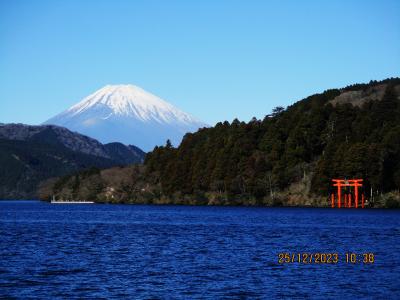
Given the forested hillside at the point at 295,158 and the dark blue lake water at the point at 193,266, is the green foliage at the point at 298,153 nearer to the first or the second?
the forested hillside at the point at 295,158

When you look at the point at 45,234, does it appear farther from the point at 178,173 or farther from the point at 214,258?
the point at 178,173

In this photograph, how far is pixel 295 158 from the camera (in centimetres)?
16638

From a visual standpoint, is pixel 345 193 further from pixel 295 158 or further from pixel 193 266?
pixel 193 266

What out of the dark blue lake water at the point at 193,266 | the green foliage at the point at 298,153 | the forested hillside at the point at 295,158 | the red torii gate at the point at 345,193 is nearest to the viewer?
the dark blue lake water at the point at 193,266

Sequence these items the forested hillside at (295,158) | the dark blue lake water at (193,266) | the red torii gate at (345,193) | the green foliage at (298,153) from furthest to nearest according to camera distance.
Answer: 1. the forested hillside at (295,158)
2. the green foliage at (298,153)
3. the red torii gate at (345,193)
4. the dark blue lake water at (193,266)

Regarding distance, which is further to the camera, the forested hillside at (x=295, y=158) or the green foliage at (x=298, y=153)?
the forested hillside at (x=295, y=158)

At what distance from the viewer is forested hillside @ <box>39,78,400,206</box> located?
143m

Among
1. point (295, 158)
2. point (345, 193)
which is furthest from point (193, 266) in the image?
point (295, 158)

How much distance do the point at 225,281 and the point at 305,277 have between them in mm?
4581

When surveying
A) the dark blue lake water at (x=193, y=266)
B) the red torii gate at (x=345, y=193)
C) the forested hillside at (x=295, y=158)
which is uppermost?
the forested hillside at (x=295, y=158)

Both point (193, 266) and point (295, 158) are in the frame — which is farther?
point (295, 158)

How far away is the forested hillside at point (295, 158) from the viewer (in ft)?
469

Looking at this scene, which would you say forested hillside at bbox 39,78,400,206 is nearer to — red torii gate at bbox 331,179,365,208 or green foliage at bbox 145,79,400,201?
green foliage at bbox 145,79,400,201

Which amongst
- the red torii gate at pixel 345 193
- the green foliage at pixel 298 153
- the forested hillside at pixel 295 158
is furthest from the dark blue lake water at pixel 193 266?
the forested hillside at pixel 295 158
